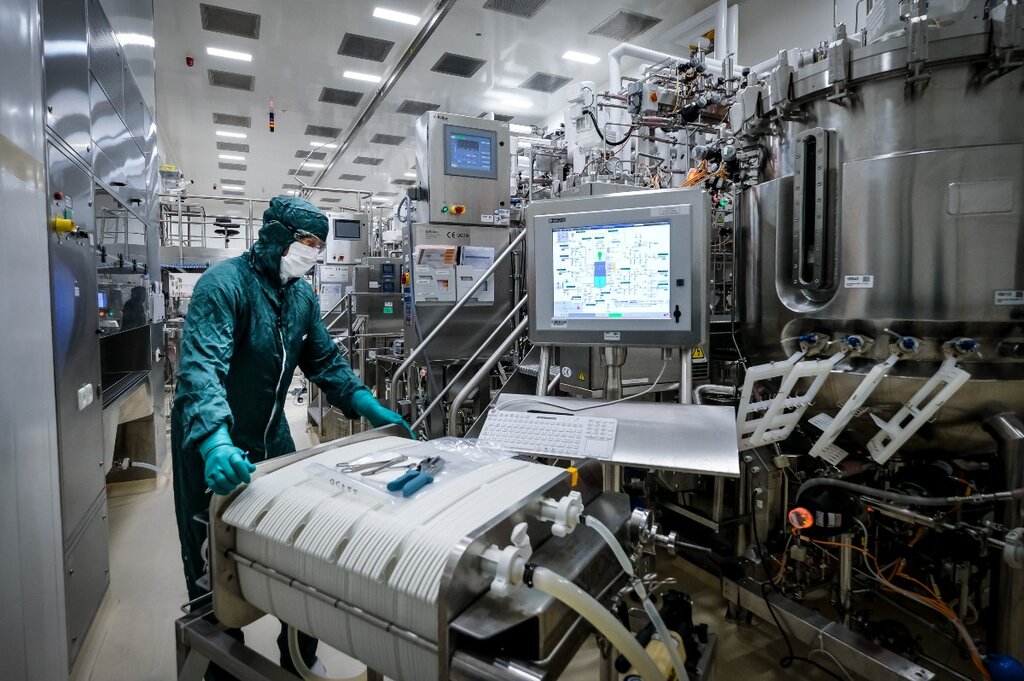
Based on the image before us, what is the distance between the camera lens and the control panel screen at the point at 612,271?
1802 millimetres

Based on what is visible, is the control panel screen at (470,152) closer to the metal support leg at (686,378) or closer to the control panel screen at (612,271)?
the control panel screen at (612,271)

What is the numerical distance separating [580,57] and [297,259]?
5.38 meters

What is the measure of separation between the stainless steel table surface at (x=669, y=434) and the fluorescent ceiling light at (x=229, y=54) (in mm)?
5937

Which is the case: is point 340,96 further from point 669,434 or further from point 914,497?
point 914,497

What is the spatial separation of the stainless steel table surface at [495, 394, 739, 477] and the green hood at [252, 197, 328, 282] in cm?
80

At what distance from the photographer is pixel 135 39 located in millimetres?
3344

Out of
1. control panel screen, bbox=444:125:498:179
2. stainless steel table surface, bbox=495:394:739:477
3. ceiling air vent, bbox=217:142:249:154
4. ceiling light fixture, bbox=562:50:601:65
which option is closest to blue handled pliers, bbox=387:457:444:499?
stainless steel table surface, bbox=495:394:739:477

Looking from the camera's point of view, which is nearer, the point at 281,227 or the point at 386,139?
the point at 281,227

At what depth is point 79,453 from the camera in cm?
197

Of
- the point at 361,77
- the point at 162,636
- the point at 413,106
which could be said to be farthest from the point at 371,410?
the point at 413,106

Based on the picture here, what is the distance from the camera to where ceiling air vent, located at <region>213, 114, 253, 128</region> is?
7895mm

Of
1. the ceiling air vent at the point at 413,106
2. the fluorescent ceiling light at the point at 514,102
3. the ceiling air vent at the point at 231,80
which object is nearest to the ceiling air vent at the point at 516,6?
the fluorescent ceiling light at the point at 514,102

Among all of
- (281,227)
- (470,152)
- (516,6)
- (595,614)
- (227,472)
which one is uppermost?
(516,6)

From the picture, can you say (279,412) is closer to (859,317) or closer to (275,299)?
(275,299)
